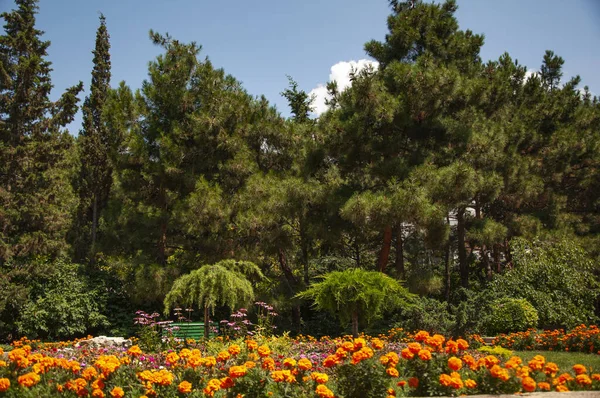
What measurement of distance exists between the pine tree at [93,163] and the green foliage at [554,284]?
43.8 feet

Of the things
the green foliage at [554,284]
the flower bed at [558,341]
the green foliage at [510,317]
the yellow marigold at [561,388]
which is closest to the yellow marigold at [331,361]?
the yellow marigold at [561,388]

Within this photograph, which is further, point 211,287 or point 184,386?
point 211,287

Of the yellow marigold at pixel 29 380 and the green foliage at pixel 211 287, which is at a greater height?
the green foliage at pixel 211 287

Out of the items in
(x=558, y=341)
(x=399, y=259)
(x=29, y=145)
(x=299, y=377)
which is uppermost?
(x=29, y=145)

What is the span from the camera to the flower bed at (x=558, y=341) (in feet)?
29.3

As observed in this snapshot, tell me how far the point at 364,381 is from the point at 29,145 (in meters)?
12.1

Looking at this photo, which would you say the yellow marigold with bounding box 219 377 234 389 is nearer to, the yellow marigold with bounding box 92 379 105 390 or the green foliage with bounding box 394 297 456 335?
the yellow marigold with bounding box 92 379 105 390

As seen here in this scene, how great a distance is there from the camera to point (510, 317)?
37.2 ft

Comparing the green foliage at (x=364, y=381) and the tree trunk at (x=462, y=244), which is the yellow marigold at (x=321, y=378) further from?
the tree trunk at (x=462, y=244)

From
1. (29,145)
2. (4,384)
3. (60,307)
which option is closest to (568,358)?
(4,384)

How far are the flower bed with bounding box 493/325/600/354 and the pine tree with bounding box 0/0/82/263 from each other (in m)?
11.7

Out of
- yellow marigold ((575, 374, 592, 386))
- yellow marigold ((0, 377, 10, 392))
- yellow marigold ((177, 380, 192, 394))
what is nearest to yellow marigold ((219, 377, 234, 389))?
yellow marigold ((177, 380, 192, 394))

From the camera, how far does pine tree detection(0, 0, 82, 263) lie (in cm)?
1273

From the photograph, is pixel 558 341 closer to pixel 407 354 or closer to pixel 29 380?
pixel 407 354
